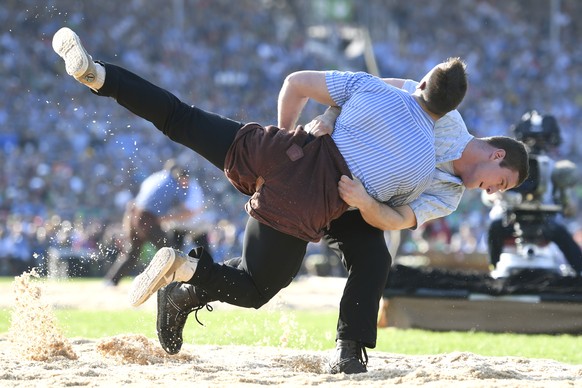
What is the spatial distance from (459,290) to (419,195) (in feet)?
12.6

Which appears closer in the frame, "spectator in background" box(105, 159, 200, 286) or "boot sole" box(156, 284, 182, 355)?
"boot sole" box(156, 284, 182, 355)

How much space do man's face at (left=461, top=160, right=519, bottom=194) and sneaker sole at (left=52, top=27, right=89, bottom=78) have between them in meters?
2.07

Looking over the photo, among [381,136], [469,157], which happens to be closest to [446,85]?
[381,136]

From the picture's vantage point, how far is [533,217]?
10.4m

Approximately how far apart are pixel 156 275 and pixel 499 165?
6.09 feet

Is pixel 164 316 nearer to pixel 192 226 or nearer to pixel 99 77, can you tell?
pixel 99 77

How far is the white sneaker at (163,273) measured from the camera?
5.16 m

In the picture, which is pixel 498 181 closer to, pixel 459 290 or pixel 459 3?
pixel 459 290

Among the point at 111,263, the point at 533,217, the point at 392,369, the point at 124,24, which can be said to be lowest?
the point at 392,369

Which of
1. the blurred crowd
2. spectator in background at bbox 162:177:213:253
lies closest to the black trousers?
spectator in background at bbox 162:177:213:253

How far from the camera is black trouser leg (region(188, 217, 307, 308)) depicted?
5.25 metres

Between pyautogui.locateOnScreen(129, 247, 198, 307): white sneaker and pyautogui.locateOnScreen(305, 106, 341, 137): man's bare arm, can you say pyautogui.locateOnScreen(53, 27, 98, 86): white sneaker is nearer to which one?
pyautogui.locateOnScreen(129, 247, 198, 307): white sneaker

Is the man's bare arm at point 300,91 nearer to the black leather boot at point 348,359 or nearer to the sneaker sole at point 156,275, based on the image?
the sneaker sole at point 156,275

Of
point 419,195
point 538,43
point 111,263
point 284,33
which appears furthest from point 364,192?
point 538,43
